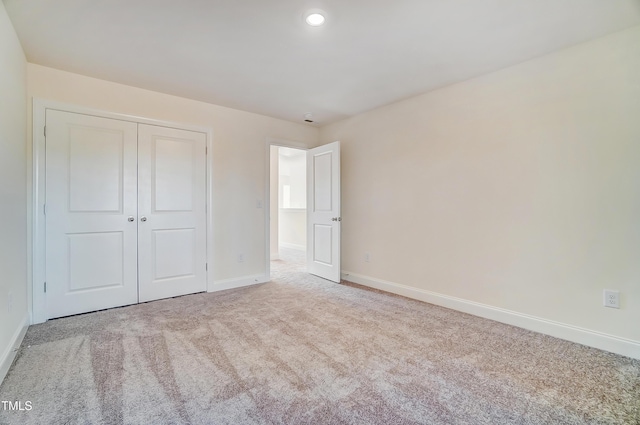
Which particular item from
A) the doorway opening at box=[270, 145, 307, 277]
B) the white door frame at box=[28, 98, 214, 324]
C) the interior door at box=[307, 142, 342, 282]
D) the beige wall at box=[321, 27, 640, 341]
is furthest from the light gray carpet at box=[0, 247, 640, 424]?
the doorway opening at box=[270, 145, 307, 277]

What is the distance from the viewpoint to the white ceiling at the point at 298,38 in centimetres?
185

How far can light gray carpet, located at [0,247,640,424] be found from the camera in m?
1.45

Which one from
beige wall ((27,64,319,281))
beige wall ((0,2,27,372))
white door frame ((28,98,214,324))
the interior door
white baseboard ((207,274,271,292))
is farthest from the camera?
the interior door

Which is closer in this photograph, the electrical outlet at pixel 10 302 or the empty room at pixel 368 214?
the empty room at pixel 368 214

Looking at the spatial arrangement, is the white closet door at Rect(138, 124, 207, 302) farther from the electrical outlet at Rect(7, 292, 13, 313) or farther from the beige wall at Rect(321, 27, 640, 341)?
the beige wall at Rect(321, 27, 640, 341)

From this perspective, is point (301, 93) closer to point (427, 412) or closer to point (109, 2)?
point (109, 2)

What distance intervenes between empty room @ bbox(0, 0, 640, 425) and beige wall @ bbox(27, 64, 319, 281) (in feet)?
0.09

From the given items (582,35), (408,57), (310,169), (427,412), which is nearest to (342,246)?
(310,169)

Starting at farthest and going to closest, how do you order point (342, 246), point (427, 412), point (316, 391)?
point (342, 246)
point (316, 391)
point (427, 412)

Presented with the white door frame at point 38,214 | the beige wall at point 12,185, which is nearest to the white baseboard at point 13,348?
the beige wall at point 12,185

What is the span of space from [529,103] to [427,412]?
8.40ft

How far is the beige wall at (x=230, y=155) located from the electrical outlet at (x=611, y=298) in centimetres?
351

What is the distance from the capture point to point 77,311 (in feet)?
9.19

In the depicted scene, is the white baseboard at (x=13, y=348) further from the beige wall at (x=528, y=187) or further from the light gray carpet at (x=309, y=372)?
the beige wall at (x=528, y=187)
